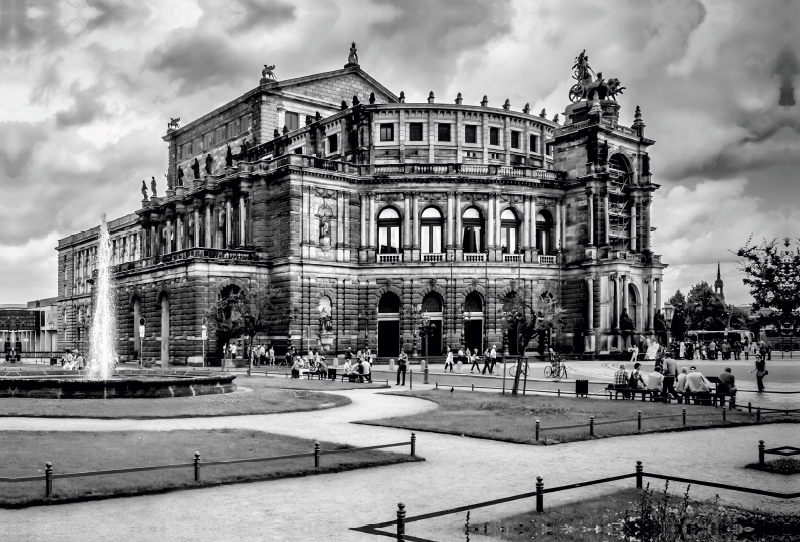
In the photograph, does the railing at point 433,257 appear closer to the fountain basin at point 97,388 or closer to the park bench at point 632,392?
the park bench at point 632,392

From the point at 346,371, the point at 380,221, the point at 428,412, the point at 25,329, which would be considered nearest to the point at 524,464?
the point at 428,412

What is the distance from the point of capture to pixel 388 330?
235 feet

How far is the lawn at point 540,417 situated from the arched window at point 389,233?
124 feet

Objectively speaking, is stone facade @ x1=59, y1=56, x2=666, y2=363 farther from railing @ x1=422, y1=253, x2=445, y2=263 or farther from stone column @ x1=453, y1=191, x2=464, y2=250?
railing @ x1=422, y1=253, x2=445, y2=263

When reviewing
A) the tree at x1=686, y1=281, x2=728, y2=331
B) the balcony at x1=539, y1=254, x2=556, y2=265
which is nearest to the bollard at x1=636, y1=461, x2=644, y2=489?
the balcony at x1=539, y1=254, x2=556, y2=265

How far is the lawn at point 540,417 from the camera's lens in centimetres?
2380

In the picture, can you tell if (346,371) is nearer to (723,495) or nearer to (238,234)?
(238,234)

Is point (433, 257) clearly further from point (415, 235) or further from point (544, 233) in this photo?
point (544, 233)

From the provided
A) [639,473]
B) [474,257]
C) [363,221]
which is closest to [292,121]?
[363,221]

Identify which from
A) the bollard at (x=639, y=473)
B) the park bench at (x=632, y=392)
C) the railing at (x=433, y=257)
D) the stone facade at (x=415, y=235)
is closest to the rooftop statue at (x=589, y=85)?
the stone facade at (x=415, y=235)

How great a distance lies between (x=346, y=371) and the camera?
49.0 m

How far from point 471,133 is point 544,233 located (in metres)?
11.5

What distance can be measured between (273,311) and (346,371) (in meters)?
19.8

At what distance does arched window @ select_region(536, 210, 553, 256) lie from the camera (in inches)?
2955
